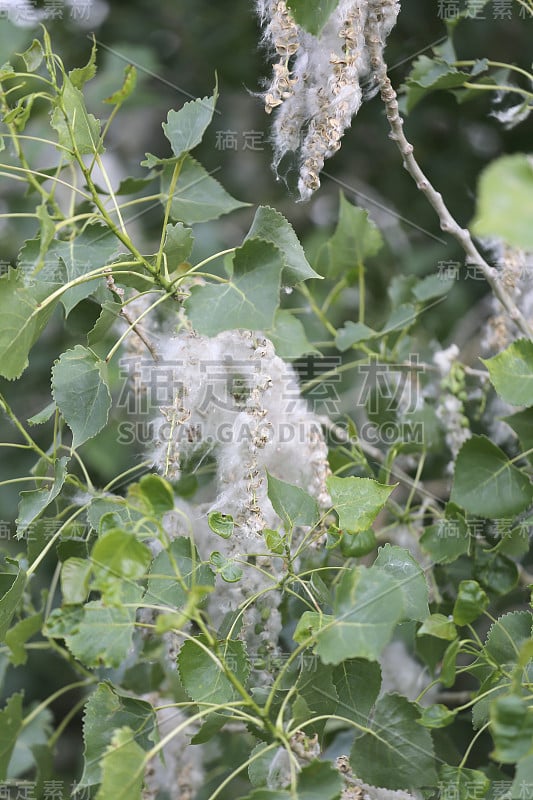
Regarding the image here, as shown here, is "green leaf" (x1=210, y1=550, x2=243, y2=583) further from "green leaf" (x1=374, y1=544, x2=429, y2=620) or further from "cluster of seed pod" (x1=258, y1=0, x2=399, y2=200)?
"cluster of seed pod" (x1=258, y1=0, x2=399, y2=200)

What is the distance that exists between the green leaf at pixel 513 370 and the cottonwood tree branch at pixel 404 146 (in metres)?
0.07

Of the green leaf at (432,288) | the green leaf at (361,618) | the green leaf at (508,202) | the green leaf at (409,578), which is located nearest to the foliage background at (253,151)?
the green leaf at (432,288)

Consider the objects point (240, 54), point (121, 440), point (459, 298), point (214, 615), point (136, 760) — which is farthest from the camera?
point (240, 54)

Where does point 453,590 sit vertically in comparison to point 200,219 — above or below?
below

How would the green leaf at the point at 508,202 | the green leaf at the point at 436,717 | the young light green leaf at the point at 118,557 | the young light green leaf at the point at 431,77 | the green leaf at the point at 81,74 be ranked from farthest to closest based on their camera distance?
the young light green leaf at the point at 431,77, the green leaf at the point at 81,74, the green leaf at the point at 436,717, the young light green leaf at the point at 118,557, the green leaf at the point at 508,202

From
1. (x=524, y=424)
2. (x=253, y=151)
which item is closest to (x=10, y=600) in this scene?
(x=524, y=424)

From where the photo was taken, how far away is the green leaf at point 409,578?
Answer: 1.92 feet

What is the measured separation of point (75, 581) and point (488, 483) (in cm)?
34

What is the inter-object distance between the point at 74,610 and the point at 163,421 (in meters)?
0.23

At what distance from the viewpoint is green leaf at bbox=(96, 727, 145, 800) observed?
469 millimetres

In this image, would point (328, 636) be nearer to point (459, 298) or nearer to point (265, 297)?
point (265, 297)

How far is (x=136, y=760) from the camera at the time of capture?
1.58 feet

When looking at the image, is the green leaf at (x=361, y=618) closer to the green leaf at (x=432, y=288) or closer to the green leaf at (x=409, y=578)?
the green leaf at (x=409, y=578)

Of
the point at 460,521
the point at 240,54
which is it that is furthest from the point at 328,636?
the point at 240,54
